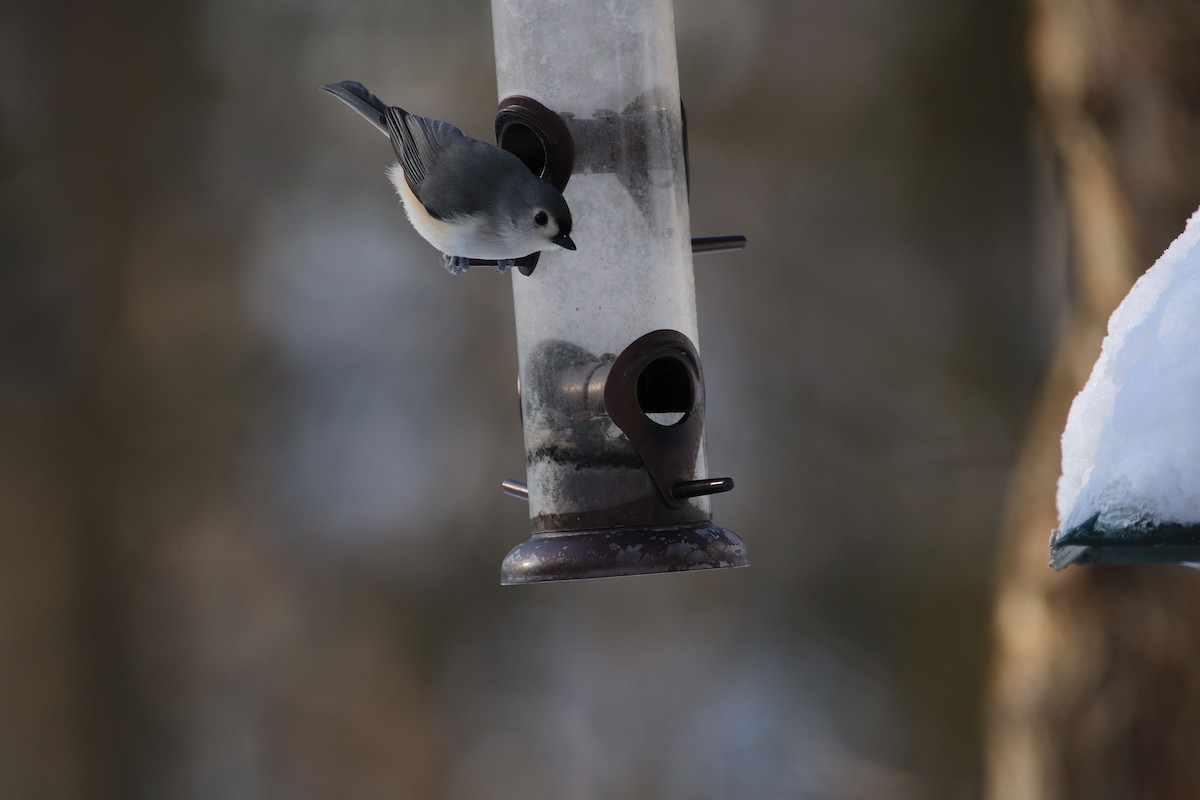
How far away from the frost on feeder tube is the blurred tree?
8.17 feet

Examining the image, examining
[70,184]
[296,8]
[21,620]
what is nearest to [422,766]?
[21,620]

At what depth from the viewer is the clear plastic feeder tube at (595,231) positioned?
212 cm

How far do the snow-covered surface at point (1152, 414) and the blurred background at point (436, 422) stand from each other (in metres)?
2.73

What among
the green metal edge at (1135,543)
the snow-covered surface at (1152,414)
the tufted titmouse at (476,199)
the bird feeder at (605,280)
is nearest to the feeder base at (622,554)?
the bird feeder at (605,280)

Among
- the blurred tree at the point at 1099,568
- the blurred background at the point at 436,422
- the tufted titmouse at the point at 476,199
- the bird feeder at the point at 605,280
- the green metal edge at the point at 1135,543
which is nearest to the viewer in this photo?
the green metal edge at the point at 1135,543

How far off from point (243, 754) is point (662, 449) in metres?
2.50

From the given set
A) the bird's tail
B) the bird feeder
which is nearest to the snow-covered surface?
the bird feeder

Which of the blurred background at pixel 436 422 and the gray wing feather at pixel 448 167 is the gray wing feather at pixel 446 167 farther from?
the blurred background at pixel 436 422

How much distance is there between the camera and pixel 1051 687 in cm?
348

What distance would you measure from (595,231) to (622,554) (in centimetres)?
55

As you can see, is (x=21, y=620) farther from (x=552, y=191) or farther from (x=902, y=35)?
(x=902, y=35)

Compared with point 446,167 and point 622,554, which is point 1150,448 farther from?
point 446,167

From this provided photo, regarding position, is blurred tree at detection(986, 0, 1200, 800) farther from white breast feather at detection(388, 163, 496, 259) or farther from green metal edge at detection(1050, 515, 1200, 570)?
green metal edge at detection(1050, 515, 1200, 570)

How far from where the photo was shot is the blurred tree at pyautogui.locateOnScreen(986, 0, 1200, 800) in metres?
3.26
